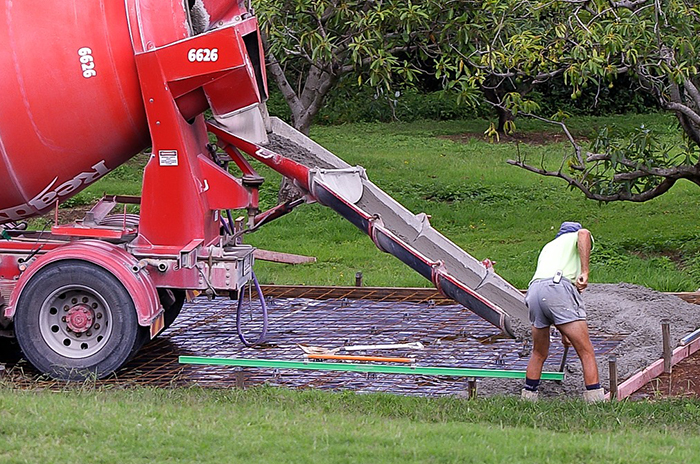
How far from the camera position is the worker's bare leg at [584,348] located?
723cm

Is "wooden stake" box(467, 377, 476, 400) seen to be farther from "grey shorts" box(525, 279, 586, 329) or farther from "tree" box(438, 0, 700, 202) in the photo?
"tree" box(438, 0, 700, 202)

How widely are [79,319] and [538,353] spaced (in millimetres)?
3490

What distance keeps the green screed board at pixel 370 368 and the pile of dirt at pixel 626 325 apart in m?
0.19

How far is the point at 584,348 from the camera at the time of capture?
7238mm

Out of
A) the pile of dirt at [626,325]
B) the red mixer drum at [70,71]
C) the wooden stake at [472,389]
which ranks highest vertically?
the red mixer drum at [70,71]

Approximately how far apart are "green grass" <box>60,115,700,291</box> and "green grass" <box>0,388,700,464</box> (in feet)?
15.9

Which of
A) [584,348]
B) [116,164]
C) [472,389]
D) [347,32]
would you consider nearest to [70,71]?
[116,164]

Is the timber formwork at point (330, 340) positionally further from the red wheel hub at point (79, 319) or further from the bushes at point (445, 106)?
the bushes at point (445, 106)

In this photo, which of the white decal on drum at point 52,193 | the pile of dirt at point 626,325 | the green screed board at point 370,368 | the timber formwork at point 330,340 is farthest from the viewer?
the white decal on drum at point 52,193

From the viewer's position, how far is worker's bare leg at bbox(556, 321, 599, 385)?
7230 millimetres

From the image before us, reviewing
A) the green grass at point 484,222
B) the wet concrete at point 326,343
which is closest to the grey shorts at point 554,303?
the wet concrete at point 326,343

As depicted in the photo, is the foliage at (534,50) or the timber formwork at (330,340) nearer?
the timber formwork at (330,340)

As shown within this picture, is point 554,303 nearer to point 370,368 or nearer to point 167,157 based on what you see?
→ point 370,368

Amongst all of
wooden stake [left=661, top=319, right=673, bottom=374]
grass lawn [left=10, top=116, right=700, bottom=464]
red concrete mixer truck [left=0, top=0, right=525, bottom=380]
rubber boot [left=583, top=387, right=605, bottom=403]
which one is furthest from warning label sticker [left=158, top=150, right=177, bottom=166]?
wooden stake [left=661, top=319, right=673, bottom=374]
